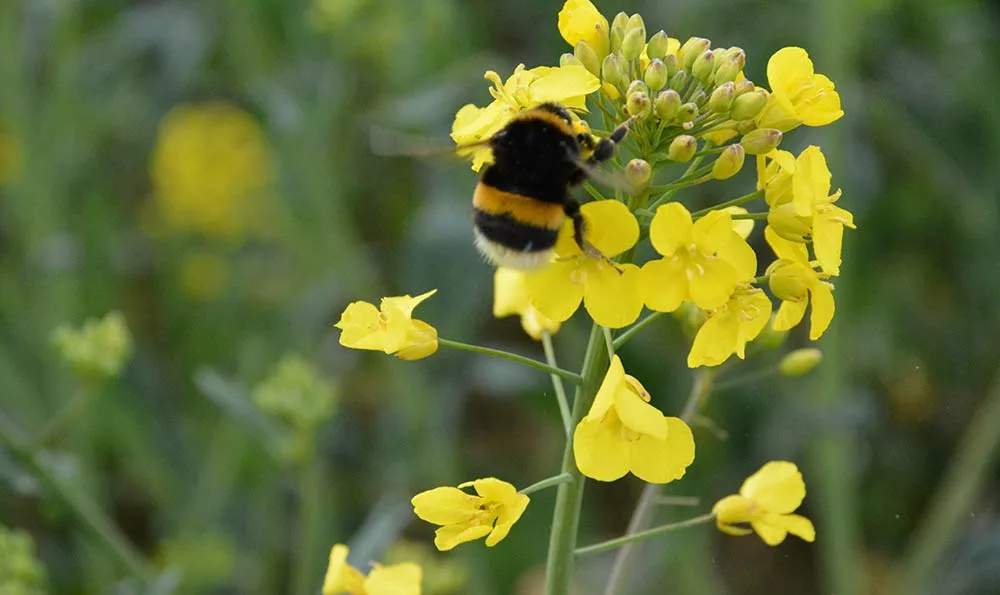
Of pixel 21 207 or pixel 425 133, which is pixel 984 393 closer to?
pixel 425 133

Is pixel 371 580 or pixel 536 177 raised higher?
pixel 536 177

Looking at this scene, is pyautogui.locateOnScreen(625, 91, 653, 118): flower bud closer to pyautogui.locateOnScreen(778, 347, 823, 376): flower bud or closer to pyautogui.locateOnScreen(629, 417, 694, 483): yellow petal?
pyautogui.locateOnScreen(629, 417, 694, 483): yellow petal

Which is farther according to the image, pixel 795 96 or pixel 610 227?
pixel 795 96

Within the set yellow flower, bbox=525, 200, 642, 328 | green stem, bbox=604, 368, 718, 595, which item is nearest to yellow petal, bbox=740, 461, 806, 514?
green stem, bbox=604, 368, 718, 595

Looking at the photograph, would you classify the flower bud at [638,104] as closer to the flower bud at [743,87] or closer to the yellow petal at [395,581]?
the flower bud at [743,87]

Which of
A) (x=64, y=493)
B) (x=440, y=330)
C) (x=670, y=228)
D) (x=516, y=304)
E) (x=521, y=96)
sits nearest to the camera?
(x=670, y=228)

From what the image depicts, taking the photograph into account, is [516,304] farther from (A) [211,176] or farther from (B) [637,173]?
(A) [211,176]

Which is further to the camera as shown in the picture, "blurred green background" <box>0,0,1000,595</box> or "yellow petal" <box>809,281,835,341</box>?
"blurred green background" <box>0,0,1000,595</box>

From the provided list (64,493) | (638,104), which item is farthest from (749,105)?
(64,493)
